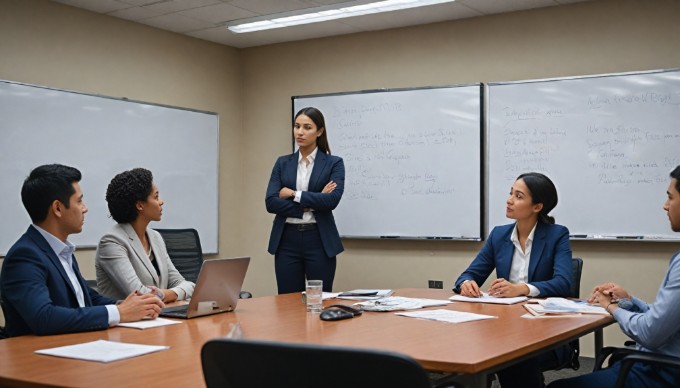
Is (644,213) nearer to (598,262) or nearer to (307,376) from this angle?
(598,262)

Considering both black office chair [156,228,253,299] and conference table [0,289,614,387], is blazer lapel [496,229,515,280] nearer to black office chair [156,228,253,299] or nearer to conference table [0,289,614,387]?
conference table [0,289,614,387]

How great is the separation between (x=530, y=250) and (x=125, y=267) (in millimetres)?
1918

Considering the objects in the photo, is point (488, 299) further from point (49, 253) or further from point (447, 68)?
point (447, 68)

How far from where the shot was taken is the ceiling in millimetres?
5496

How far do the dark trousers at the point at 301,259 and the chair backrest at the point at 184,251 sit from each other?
61 centimetres

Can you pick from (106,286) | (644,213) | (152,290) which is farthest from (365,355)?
(644,213)

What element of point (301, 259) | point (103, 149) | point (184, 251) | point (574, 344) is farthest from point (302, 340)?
point (103, 149)

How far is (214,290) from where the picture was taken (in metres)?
2.85

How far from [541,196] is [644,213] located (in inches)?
77.0

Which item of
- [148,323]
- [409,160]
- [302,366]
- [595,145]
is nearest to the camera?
[302,366]

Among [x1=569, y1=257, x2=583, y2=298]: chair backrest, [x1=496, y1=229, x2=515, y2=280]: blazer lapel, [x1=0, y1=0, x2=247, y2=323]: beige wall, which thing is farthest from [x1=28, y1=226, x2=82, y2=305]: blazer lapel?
[x1=0, y1=0, x2=247, y2=323]: beige wall

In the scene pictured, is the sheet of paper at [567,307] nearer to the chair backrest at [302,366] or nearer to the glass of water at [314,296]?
the glass of water at [314,296]

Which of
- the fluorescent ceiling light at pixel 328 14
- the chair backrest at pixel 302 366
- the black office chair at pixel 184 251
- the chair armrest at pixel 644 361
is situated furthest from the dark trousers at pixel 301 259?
the chair backrest at pixel 302 366

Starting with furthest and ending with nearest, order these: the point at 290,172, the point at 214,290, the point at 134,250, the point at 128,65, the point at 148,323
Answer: the point at 128,65 < the point at 290,172 < the point at 134,250 < the point at 214,290 < the point at 148,323
